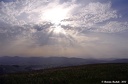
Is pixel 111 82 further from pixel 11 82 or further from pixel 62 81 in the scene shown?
pixel 11 82

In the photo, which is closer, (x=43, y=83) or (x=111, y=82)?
(x=111, y=82)

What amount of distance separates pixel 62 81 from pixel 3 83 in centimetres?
679

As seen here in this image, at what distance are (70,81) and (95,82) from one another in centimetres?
289

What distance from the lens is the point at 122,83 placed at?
15.9m

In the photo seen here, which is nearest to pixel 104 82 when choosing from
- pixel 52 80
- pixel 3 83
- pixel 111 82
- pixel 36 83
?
pixel 111 82

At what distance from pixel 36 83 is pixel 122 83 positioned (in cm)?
884

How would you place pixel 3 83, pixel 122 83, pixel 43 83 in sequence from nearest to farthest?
pixel 122 83
pixel 43 83
pixel 3 83

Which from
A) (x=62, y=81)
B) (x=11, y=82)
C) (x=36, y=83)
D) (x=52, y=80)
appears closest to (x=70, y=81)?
(x=62, y=81)

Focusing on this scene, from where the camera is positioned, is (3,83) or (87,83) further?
(3,83)

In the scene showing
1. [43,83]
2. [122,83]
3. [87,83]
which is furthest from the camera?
[43,83]

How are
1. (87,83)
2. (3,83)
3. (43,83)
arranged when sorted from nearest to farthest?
(87,83)
(43,83)
(3,83)

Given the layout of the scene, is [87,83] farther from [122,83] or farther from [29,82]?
[29,82]

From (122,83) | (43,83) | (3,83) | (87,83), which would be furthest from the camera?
(3,83)

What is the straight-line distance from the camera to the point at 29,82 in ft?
63.9
